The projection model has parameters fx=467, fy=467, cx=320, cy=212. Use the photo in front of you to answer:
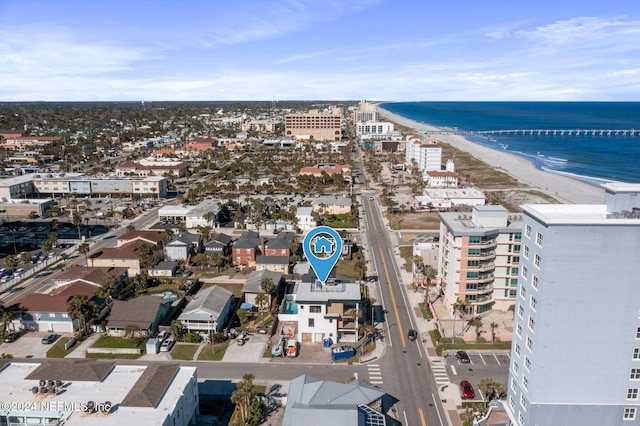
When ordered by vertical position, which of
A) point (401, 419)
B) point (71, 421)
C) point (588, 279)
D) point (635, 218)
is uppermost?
point (635, 218)

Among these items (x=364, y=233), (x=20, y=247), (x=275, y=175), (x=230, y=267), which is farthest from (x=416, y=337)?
(x=275, y=175)

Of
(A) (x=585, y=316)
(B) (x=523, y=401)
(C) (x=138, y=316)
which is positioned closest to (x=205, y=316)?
(C) (x=138, y=316)

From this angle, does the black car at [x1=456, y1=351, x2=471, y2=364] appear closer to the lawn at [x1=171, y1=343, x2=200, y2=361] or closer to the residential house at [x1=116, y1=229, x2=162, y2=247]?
the lawn at [x1=171, y1=343, x2=200, y2=361]

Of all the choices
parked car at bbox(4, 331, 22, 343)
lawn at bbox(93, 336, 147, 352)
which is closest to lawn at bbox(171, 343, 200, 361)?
lawn at bbox(93, 336, 147, 352)

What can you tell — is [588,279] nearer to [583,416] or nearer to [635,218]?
[635,218]

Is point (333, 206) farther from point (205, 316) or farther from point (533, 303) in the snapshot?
point (533, 303)

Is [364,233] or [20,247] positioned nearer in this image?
[20,247]
